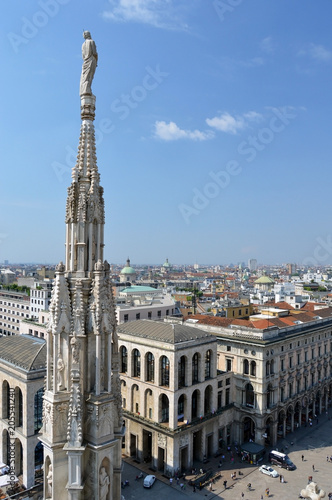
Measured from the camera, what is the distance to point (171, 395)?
51.0 meters

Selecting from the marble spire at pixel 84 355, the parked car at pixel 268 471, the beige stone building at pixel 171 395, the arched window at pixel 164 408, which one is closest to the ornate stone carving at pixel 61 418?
the marble spire at pixel 84 355

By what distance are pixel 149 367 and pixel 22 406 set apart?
63.1ft

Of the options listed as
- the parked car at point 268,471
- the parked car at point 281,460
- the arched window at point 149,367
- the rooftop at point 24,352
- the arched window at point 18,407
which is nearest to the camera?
the rooftop at point 24,352

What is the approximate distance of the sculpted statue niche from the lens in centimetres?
1461

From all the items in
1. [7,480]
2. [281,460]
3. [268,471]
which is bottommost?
[268,471]

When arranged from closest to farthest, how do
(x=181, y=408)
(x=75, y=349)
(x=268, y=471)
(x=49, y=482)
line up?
1. (x=49, y=482)
2. (x=75, y=349)
3. (x=268, y=471)
4. (x=181, y=408)

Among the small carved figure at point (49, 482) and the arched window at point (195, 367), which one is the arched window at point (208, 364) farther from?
the small carved figure at point (49, 482)

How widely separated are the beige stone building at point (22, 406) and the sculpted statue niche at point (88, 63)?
110 ft

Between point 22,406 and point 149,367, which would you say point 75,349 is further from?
point 149,367

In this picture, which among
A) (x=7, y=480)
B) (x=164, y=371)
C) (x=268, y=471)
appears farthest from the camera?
(x=164, y=371)

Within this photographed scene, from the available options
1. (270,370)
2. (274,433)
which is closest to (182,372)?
(270,370)

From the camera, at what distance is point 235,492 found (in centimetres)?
4734

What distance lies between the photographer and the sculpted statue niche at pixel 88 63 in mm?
14609

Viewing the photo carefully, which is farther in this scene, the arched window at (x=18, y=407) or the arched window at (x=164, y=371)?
the arched window at (x=164, y=371)
